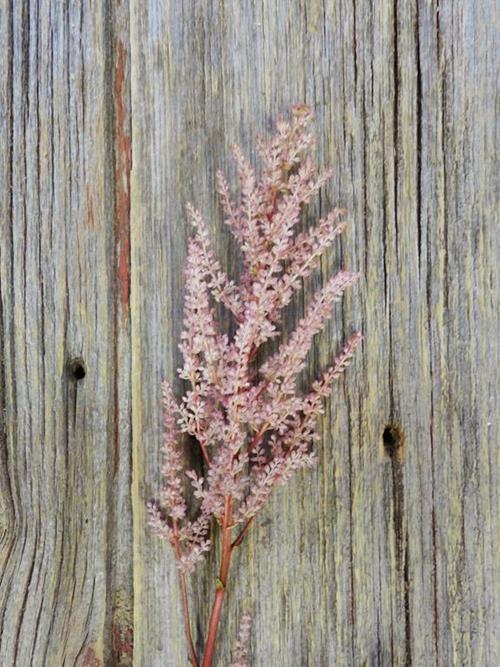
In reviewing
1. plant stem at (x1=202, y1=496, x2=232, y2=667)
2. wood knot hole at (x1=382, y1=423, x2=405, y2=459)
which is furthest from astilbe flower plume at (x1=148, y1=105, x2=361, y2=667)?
wood knot hole at (x1=382, y1=423, x2=405, y2=459)

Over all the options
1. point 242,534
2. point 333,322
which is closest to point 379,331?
point 333,322

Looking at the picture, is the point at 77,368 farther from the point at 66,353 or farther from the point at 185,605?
the point at 185,605

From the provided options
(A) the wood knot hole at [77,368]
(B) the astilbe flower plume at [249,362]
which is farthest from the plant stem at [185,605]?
(A) the wood knot hole at [77,368]

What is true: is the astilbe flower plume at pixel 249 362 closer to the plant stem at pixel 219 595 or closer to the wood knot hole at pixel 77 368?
the plant stem at pixel 219 595

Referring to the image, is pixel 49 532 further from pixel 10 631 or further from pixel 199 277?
pixel 199 277

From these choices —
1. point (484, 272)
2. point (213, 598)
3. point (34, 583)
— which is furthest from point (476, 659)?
point (34, 583)

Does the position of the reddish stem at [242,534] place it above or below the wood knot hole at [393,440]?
below
